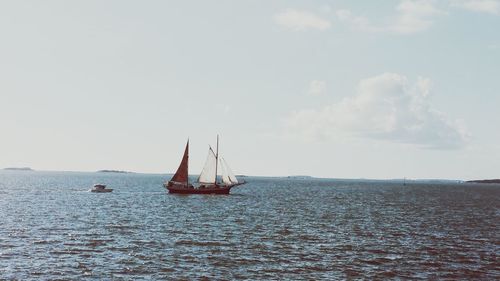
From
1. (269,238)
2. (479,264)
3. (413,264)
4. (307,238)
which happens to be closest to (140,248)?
(269,238)

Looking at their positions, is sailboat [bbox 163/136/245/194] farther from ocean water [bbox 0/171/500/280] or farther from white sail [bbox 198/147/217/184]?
ocean water [bbox 0/171/500/280]

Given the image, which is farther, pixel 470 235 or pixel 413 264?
pixel 470 235

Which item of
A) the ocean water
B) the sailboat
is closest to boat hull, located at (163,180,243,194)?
the sailboat

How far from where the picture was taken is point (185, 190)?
120 meters

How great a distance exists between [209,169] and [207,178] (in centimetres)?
325

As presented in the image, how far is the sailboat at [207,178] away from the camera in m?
114

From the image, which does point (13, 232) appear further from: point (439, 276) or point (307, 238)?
point (439, 276)

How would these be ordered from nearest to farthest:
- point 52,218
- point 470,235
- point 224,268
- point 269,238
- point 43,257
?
point 224,268 → point 43,257 → point 269,238 → point 470,235 → point 52,218

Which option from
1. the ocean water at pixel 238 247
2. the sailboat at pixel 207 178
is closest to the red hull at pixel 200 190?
the sailboat at pixel 207 178

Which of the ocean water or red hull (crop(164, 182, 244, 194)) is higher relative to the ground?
red hull (crop(164, 182, 244, 194))

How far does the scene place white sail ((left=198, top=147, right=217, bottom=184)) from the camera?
114 meters

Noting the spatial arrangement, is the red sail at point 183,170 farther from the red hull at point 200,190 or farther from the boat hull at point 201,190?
the red hull at point 200,190

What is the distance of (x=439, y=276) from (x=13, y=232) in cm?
4247

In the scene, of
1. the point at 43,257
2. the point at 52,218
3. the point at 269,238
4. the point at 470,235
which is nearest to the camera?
the point at 43,257
